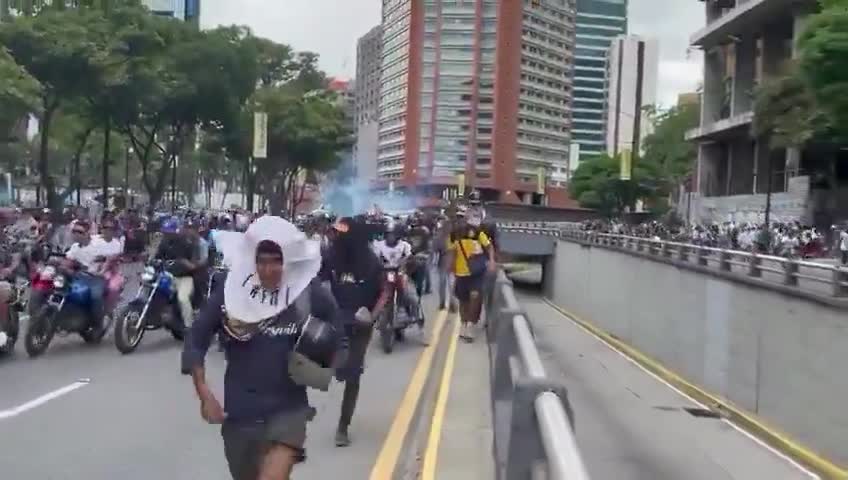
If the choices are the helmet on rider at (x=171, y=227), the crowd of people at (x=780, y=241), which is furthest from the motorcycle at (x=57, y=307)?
the crowd of people at (x=780, y=241)

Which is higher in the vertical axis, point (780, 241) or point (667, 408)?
point (780, 241)

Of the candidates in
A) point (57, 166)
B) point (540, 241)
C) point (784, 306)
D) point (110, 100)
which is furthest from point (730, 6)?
point (784, 306)

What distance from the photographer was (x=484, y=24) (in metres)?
113

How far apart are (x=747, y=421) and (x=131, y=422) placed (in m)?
10.0

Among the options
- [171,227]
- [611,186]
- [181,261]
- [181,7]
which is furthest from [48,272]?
[611,186]

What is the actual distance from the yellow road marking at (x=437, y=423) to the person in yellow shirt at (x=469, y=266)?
0.97 metres

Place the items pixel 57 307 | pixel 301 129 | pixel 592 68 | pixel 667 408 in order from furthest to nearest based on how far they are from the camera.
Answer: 1. pixel 592 68
2. pixel 301 129
3. pixel 667 408
4. pixel 57 307

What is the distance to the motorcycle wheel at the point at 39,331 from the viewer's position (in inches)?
513

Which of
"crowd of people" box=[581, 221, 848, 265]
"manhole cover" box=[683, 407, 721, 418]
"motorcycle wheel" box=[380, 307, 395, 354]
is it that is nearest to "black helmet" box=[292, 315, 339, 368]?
"motorcycle wheel" box=[380, 307, 395, 354]

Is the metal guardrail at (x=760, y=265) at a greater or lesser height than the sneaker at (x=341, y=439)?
greater

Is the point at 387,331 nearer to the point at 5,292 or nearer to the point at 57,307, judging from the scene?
the point at 57,307

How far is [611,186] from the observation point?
9462cm

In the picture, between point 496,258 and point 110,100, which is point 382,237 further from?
point 110,100

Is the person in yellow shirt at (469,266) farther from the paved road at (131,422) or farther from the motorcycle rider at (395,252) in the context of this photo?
the paved road at (131,422)
